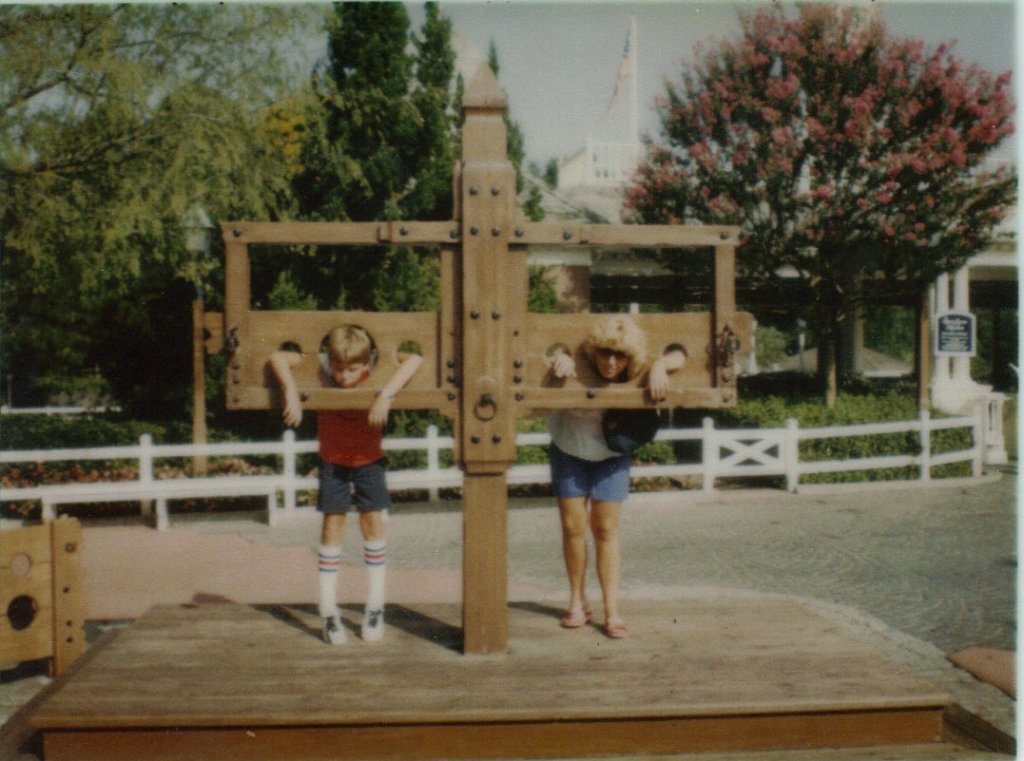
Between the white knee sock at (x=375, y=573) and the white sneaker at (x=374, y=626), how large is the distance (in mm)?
19

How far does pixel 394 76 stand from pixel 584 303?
14.9ft

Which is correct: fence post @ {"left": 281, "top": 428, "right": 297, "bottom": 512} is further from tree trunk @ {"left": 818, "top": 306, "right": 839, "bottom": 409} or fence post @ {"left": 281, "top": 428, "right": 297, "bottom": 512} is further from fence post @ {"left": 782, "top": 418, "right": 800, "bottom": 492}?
tree trunk @ {"left": 818, "top": 306, "right": 839, "bottom": 409}

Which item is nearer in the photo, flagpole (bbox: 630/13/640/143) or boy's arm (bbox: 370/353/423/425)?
boy's arm (bbox: 370/353/423/425)

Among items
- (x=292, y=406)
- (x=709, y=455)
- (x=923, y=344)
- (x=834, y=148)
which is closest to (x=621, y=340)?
(x=292, y=406)

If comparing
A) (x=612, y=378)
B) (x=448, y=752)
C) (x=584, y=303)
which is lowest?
(x=448, y=752)

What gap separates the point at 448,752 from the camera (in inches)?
122

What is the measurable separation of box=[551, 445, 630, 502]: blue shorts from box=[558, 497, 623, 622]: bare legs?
0.11 feet

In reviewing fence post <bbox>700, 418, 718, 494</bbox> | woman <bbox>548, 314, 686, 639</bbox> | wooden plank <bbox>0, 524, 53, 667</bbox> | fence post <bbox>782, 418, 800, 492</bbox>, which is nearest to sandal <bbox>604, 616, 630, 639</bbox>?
woman <bbox>548, 314, 686, 639</bbox>

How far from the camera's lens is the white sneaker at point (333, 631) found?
12.6ft

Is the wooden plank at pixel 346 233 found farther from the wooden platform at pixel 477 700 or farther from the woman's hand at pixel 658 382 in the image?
the wooden platform at pixel 477 700

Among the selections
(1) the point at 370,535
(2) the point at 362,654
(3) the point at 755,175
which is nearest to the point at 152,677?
(2) the point at 362,654

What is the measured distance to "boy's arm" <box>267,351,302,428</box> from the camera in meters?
3.58

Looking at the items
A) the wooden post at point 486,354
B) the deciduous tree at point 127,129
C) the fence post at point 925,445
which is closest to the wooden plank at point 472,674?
the wooden post at point 486,354

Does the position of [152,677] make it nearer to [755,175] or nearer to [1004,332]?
[755,175]
